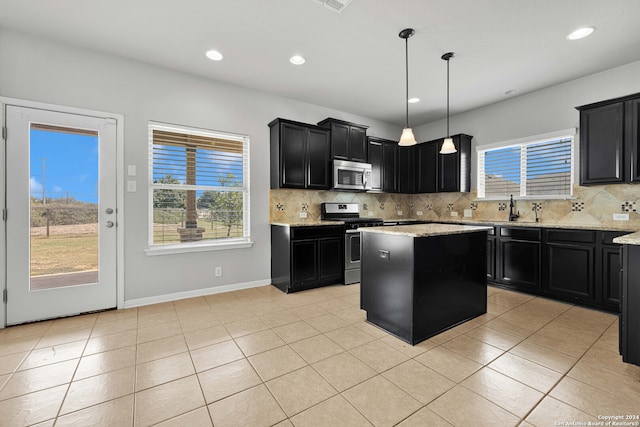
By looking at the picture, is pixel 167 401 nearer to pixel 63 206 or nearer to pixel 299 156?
pixel 63 206

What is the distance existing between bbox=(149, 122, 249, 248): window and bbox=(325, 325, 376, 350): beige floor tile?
200 centimetres

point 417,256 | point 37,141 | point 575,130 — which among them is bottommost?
point 417,256

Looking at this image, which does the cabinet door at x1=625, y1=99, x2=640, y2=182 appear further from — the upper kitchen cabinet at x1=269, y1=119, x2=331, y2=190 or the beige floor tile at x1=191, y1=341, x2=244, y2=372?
the beige floor tile at x1=191, y1=341, x2=244, y2=372

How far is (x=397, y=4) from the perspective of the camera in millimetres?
2346

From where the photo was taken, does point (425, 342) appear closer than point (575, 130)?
Yes

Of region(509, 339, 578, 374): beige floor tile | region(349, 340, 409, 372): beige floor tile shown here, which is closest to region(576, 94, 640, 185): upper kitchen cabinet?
region(509, 339, 578, 374): beige floor tile

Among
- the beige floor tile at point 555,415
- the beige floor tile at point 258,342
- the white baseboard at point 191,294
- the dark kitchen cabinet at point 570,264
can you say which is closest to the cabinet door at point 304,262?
the white baseboard at point 191,294

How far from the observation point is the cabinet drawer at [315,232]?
3787 millimetres

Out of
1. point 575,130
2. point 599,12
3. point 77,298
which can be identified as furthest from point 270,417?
point 575,130

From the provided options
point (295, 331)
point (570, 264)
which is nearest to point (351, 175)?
point (295, 331)

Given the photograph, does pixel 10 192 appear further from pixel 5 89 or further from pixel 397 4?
pixel 397 4

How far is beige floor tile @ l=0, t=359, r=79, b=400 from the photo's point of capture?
1.75 metres

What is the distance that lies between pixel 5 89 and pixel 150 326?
263cm

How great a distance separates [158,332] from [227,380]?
3.67 ft
